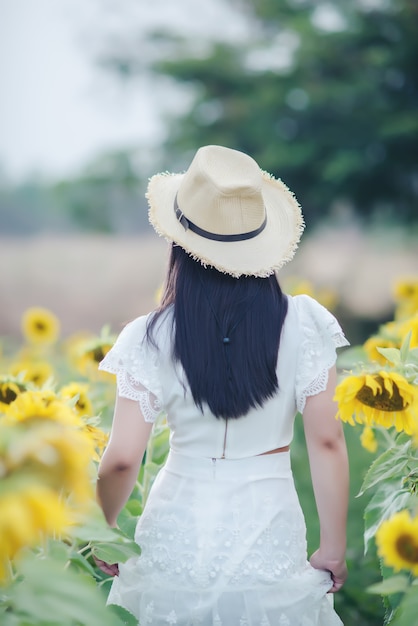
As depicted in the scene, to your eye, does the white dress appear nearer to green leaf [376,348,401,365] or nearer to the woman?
the woman

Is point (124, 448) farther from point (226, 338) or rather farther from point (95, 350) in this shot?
point (95, 350)

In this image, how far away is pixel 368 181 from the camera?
27.8ft

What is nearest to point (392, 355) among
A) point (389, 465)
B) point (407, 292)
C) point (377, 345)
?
point (389, 465)

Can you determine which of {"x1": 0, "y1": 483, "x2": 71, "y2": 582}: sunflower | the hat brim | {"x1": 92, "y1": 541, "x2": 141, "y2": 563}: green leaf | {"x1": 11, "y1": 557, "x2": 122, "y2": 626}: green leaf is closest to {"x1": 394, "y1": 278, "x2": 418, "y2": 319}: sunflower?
the hat brim

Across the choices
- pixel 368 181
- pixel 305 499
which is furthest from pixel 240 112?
pixel 305 499

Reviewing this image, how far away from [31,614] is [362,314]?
9.01m

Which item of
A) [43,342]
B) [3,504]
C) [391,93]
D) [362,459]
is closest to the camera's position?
[3,504]

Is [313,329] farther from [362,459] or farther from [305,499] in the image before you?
[362,459]

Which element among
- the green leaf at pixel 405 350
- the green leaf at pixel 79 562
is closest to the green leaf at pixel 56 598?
the green leaf at pixel 79 562

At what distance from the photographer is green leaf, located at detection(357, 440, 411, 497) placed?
183 centimetres

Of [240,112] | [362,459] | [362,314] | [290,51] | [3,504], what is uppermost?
[3,504]

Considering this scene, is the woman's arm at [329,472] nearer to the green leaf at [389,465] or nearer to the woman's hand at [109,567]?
the green leaf at [389,465]

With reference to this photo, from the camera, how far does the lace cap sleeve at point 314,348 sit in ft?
5.97

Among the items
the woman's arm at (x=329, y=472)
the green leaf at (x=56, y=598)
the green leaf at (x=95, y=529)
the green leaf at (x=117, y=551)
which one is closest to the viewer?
the green leaf at (x=56, y=598)
